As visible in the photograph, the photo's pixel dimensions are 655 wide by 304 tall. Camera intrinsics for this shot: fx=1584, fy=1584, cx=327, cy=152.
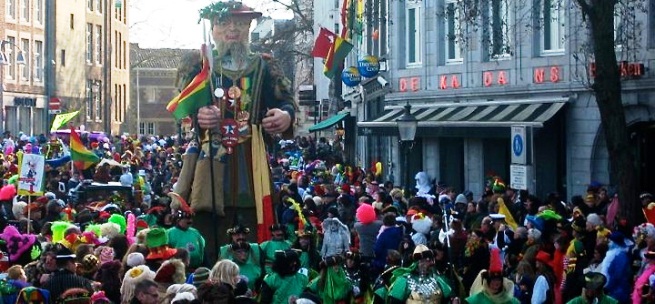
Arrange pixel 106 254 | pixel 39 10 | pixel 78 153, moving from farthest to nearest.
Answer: pixel 39 10 → pixel 78 153 → pixel 106 254

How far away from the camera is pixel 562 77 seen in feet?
97.3

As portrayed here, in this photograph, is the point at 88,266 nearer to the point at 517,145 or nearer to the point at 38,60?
the point at 517,145

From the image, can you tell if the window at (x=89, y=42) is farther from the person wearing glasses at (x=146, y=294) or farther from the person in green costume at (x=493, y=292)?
the person wearing glasses at (x=146, y=294)

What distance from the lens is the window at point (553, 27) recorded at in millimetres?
29453

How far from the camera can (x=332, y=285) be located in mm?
14648

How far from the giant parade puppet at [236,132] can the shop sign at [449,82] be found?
15.7 meters

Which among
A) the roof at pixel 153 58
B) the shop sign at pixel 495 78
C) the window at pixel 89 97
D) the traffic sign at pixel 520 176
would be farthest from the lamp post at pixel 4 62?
the roof at pixel 153 58

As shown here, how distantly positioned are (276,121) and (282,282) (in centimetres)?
493

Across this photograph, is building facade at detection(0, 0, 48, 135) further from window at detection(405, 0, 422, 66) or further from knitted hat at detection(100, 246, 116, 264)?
knitted hat at detection(100, 246, 116, 264)

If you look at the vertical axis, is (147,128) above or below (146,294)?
above

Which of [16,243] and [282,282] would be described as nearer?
[282,282]

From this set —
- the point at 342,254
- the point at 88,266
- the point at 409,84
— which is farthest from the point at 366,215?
the point at 409,84

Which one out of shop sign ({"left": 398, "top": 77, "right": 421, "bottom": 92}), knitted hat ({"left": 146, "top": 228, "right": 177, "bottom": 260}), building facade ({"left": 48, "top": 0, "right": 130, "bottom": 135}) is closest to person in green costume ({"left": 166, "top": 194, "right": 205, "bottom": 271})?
knitted hat ({"left": 146, "top": 228, "right": 177, "bottom": 260})

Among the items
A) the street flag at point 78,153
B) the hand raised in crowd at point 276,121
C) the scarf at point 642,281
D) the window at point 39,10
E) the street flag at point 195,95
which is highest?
the window at point 39,10
